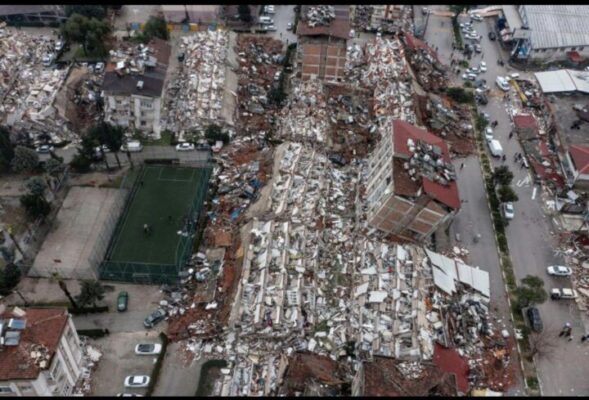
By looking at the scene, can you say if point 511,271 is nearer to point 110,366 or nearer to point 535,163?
point 535,163

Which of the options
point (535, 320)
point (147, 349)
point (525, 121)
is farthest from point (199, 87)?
point (535, 320)

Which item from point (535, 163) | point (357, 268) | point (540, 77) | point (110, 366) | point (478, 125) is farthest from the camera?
point (540, 77)

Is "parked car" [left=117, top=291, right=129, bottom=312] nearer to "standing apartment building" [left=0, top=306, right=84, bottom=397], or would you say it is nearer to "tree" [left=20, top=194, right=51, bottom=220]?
"standing apartment building" [left=0, top=306, right=84, bottom=397]

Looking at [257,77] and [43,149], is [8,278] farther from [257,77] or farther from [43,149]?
[257,77]

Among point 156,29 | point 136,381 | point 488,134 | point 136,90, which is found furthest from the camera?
point 156,29

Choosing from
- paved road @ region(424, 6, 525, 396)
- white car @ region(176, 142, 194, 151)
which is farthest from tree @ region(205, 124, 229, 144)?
paved road @ region(424, 6, 525, 396)

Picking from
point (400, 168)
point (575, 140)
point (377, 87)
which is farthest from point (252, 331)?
point (575, 140)
